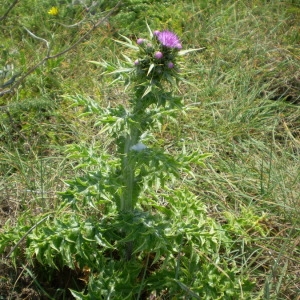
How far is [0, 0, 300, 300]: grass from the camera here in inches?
114

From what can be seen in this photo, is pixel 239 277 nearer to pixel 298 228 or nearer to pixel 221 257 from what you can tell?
pixel 221 257

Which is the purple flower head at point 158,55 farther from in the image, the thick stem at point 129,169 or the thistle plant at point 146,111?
the thick stem at point 129,169

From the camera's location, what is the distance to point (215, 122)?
3.87 meters

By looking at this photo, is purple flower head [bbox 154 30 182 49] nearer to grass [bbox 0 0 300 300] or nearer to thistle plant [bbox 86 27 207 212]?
thistle plant [bbox 86 27 207 212]

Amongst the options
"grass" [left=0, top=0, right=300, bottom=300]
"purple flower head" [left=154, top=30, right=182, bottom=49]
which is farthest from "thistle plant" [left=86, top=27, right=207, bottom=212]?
"grass" [left=0, top=0, right=300, bottom=300]

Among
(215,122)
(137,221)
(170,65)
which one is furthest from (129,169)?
(215,122)

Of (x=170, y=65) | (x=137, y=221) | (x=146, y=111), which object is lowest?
(x=137, y=221)

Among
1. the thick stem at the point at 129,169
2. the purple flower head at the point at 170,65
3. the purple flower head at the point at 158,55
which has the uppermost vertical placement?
the purple flower head at the point at 158,55

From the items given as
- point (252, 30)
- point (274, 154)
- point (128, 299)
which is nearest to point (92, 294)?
point (128, 299)

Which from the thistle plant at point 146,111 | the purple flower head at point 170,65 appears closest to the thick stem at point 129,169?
the thistle plant at point 146,111

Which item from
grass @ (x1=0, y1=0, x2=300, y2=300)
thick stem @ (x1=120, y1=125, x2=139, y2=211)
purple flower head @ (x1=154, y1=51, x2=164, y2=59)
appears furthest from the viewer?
grass @ (x1=0, y1=0, x2=300, y2=300)

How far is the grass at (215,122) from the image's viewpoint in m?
2.90

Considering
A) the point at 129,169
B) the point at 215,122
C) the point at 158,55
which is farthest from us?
the point at 215,122

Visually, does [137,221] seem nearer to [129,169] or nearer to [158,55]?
[129,169]
